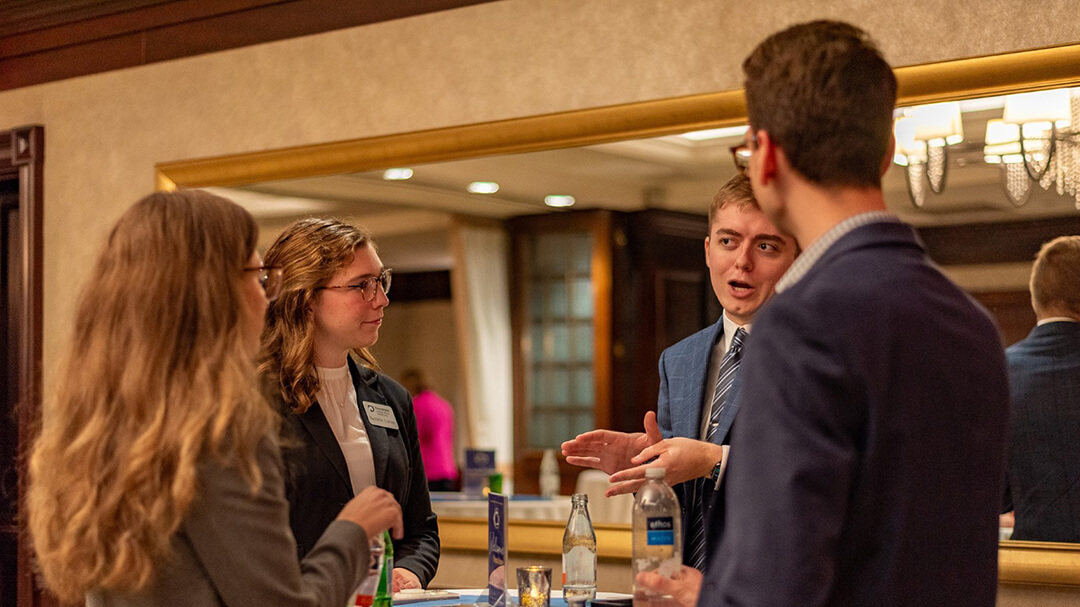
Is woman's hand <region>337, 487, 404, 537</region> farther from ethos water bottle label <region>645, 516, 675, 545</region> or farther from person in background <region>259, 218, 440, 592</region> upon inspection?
person in background <region>259, 218, 440, 592</region>

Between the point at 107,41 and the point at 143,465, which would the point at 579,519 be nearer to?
the point at 143,465

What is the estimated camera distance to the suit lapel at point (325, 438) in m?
2.61

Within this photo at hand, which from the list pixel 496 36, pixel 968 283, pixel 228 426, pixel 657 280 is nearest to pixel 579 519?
pixel 228 426

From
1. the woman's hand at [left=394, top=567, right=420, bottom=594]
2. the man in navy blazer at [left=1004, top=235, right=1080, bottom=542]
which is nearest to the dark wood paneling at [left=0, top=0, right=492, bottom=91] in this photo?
the man in navy blazer at [left=1004, top=235, right=1080, bottom=542]

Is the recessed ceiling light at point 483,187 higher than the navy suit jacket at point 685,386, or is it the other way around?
the recessed ceiling light at point 483,187

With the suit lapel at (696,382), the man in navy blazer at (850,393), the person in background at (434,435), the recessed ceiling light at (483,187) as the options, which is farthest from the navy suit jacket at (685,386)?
the person in background at (434,435)

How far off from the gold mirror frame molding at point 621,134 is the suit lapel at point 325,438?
1863 mm

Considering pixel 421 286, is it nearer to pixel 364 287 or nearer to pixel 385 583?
pixel 364 287

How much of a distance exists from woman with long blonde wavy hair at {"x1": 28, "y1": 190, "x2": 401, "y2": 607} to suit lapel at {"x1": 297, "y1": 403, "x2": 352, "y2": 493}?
854 millimetres

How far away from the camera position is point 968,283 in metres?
3.72

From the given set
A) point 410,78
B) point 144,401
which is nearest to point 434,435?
point 410,78

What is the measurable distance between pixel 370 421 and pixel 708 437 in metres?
0.83

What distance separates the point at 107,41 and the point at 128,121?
0.48m

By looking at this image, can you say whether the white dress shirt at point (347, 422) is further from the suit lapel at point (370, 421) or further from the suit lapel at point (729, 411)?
the suit lapel at point (729, 411)
